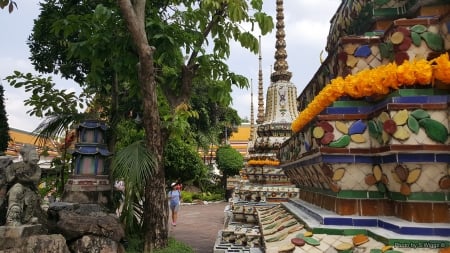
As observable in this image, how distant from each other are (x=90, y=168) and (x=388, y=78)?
6943 millimetres

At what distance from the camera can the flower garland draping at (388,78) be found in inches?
109

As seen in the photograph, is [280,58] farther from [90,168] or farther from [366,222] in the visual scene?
[366,222]

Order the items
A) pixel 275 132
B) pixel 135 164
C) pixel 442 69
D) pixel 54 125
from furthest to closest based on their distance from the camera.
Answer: pixel 275 132 < pixel 54 125 < pixel 135 164 < pixel 442 69

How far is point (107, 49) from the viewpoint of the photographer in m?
6.91

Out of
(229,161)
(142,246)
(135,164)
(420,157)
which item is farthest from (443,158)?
(229,161)

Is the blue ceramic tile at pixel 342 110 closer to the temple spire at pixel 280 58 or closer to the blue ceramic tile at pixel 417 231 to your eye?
the blue ceramic tile at pixel 417 231

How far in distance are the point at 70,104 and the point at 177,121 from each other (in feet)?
12.6

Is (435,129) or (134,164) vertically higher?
(435,129)

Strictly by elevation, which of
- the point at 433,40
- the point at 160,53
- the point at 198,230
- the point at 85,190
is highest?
the point at 160,53

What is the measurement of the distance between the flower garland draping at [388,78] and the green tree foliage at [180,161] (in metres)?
10.8

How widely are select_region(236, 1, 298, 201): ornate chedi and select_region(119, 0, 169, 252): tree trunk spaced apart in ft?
12.7

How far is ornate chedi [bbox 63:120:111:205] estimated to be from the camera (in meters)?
8.05

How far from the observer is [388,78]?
9.53ft

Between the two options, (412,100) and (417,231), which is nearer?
(417,231)
